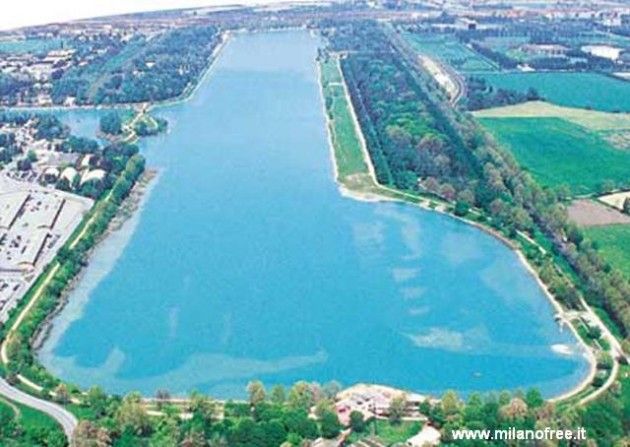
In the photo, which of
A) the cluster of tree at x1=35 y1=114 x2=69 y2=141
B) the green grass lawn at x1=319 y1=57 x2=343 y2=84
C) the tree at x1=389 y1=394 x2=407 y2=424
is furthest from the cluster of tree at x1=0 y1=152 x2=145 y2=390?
the green grass lawn at x1=319 y1=57 x2=343 y2=84

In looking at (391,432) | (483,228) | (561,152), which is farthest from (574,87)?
(391,432)

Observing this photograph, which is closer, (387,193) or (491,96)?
(387,193)

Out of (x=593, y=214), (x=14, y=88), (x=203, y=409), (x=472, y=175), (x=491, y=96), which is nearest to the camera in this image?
(x=203, y=409)

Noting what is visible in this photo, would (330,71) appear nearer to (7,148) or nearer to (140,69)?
(140,69)

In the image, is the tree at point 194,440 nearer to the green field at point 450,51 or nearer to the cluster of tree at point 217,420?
the cluster of tree at point 217,420

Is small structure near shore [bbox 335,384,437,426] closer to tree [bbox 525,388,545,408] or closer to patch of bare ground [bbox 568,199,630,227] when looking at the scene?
tree [bbox 525,388,545,408]
